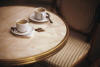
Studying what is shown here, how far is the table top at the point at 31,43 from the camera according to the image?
25.0 inches

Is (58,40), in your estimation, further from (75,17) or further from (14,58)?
(75,17)

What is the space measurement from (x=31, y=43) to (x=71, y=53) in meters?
0.37

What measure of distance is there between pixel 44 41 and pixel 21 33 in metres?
0.13

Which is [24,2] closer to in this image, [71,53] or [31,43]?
[71,53]

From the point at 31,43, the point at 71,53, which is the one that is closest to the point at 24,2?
the point at 71,53

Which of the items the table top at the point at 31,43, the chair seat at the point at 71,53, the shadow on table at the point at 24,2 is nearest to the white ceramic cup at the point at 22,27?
the table top at the point at 31,43

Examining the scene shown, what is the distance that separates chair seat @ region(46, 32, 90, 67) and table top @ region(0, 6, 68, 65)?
0.64 feet

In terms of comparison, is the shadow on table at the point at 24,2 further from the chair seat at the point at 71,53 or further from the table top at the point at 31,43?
the table top at the point at 31,43

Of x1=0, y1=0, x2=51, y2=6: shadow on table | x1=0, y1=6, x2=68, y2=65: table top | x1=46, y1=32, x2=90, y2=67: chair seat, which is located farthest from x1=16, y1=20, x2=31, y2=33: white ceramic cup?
x1=0, y1=0, x2=51, y2=6: shadow on table

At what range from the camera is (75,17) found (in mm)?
1186

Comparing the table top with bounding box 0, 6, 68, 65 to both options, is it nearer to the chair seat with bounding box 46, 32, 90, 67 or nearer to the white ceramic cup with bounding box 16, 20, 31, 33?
the white ceramic cup with bounding box 16, 20, 31, 33

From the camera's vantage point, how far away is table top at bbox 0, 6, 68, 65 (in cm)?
64

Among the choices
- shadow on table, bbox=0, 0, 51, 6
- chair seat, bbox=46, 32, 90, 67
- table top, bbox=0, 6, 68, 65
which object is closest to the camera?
table top, bbox=0, 6, 68, 65

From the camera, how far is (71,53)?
98 cm
